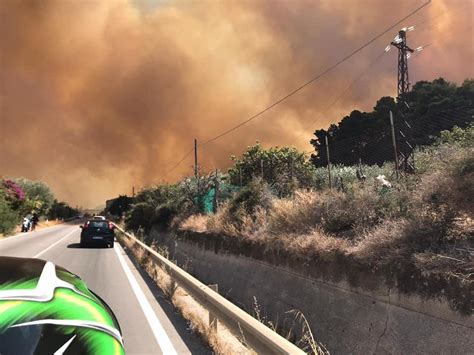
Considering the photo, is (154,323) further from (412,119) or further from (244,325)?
(412,119)

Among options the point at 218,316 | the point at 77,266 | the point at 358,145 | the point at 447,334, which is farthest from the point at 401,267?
the point at 358,145

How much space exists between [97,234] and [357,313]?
65.8 feet

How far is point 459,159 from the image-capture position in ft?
21.2

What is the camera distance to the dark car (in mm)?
24031

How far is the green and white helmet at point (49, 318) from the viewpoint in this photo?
2654mm

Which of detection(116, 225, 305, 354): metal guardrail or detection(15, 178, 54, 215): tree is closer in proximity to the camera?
detection(116, 225, 305, 354): metal guardrail

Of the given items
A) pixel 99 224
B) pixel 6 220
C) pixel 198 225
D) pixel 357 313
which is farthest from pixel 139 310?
pixel 6 220

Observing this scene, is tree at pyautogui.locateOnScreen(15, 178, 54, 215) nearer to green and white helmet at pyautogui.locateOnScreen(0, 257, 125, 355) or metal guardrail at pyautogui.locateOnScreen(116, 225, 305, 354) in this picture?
metal guardrail at pyautogui.locateOnScreen(116, 225, 305, 354)

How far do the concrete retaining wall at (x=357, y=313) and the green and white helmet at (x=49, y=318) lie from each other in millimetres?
3357

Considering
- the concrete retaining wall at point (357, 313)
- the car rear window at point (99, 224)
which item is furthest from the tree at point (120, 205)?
the concrete retaining wall at point (357, 313)

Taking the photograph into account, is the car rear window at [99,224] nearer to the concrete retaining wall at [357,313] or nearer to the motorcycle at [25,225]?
the concrete retaining wall at [357,313]

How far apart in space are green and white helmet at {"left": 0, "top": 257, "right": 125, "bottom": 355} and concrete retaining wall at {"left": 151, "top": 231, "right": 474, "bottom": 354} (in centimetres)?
336

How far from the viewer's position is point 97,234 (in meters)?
24.1

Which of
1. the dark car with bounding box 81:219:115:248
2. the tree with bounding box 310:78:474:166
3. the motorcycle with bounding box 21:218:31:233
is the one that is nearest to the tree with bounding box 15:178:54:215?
the motorcycle with bounding box 21:218:31:233
